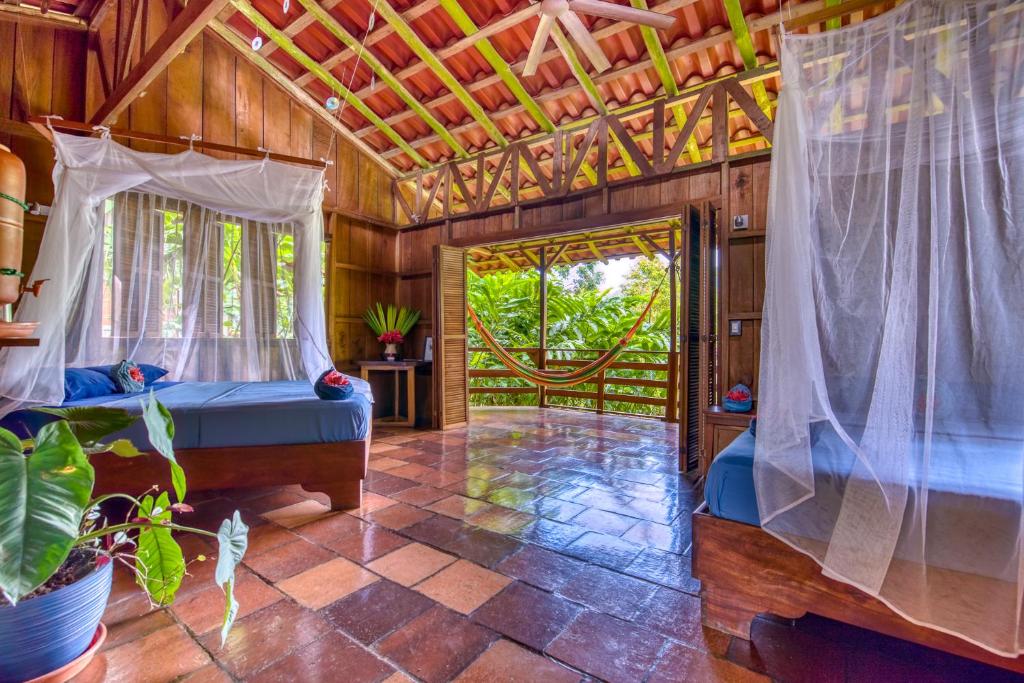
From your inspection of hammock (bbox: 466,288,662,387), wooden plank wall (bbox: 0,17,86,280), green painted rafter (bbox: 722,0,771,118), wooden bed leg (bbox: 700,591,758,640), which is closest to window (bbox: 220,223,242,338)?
wooden plank wall (bbox: 0,17,86,280)

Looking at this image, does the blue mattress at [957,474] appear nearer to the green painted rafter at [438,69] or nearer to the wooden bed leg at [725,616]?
the wooden bed leg at [725,616]

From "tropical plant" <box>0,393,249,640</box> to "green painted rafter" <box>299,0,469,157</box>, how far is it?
3059 millimetres

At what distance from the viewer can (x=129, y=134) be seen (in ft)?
7.44

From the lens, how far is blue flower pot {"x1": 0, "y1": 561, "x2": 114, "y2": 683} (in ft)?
3.09

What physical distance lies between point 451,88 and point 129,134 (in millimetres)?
2040

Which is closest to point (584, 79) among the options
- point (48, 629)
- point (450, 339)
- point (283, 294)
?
point (450, 339)

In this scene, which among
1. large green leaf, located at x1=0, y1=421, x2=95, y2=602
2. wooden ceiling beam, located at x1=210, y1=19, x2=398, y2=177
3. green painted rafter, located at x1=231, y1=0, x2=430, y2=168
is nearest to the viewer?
large green leaf, located at x1=0, y1=421, x2=95, y2=602

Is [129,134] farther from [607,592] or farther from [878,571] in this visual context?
[878,571]

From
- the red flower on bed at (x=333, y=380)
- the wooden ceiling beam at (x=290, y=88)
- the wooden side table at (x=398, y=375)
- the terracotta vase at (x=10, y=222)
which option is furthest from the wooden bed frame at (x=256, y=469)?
the wooden ceiling beam at (x=290, y=88)

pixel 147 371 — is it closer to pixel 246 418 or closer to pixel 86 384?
pixel 86 384

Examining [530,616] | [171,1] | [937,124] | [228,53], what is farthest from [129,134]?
[937,124]

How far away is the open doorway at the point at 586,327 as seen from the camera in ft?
9.49

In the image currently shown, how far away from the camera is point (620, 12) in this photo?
2.10 m

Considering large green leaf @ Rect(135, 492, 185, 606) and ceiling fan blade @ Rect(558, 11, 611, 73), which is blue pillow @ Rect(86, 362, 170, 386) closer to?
large green leaf @ Rect(135, 492, 185, 606)
